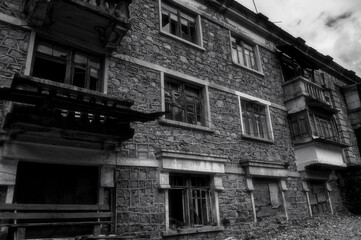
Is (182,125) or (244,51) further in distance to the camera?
(244,51)

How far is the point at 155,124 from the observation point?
8.61 metres

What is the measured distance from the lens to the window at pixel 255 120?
37.9 feet

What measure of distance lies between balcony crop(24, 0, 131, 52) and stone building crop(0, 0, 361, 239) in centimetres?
3

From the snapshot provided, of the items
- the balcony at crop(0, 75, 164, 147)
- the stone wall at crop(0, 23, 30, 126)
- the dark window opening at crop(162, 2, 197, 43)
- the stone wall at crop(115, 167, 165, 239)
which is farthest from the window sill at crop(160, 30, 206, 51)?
the stone wall at crop(115, 167, 165, 239)

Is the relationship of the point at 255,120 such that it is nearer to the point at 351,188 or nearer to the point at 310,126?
the point at 310,126

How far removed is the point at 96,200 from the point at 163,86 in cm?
400

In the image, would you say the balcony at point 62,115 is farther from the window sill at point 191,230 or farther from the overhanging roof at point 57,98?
the window sill at point 191,230

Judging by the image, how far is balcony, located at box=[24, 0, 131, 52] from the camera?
23.2 ft

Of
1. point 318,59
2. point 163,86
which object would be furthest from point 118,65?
point 318,59

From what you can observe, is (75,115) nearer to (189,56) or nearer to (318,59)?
(189,56)

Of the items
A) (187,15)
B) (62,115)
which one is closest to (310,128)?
(187,15)

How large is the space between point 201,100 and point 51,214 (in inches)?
244

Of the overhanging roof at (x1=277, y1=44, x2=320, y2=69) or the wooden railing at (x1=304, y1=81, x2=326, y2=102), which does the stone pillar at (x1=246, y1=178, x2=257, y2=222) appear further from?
the overhanging roof at (x1=277, y1=44, x2=320, y2=69)

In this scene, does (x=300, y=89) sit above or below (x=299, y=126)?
above
